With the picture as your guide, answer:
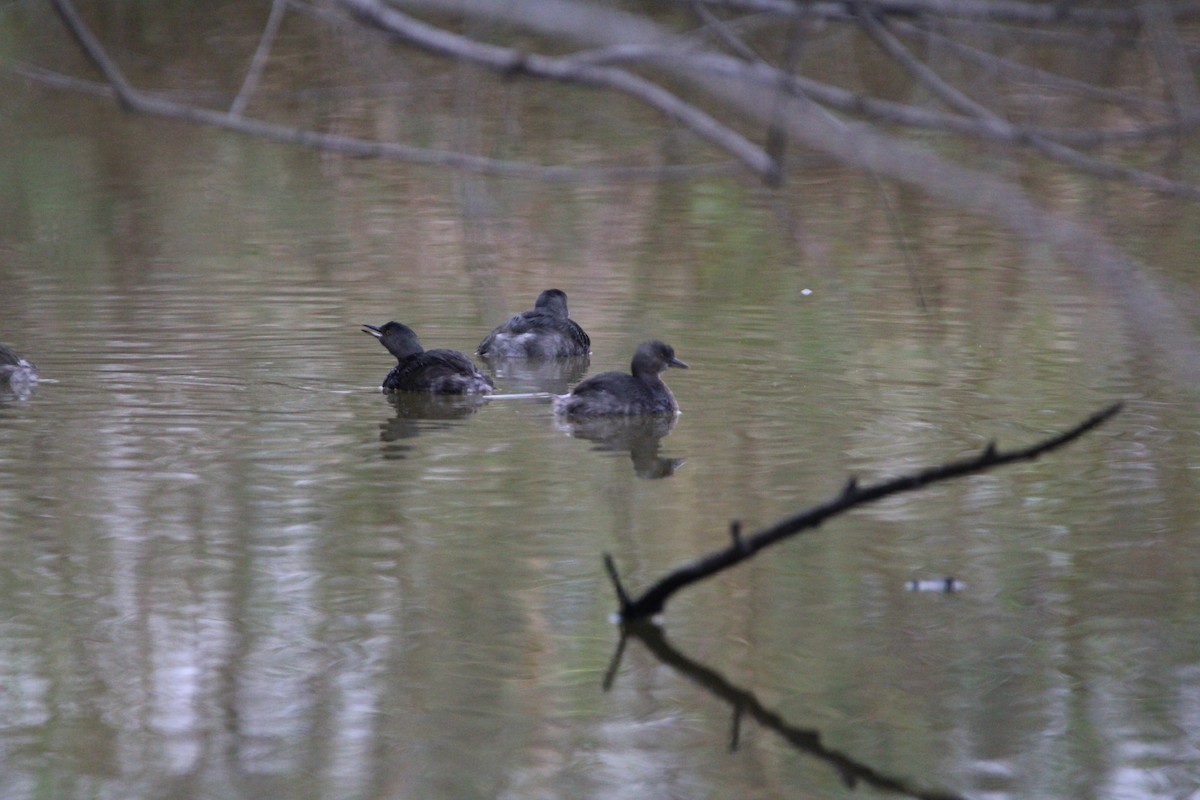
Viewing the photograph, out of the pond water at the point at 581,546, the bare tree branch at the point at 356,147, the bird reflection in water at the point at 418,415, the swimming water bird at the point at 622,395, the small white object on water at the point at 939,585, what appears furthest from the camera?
the swimming water bird at the point at 622,395

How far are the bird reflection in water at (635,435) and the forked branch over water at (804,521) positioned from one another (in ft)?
7.39

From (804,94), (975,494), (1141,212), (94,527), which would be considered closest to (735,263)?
(1141,212)

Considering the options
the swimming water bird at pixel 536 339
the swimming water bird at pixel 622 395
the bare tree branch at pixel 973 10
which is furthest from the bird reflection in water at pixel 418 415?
the bare tree branch at pixel 973 10

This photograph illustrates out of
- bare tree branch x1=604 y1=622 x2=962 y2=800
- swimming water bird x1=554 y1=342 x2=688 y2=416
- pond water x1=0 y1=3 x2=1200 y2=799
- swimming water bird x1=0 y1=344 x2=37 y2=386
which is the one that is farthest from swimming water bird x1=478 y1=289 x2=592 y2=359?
bare tree branch x1=604 y1=622 x2=962 y2=800

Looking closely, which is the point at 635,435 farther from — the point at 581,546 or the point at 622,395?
the point at 581,546

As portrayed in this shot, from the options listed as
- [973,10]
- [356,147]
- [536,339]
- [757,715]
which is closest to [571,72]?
[356,147]

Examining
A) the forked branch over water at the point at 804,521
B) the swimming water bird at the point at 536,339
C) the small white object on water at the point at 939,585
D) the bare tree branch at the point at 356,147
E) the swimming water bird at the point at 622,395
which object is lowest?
the small white object on water at the point at 939,585

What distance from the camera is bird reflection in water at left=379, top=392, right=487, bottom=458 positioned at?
30.3 ft

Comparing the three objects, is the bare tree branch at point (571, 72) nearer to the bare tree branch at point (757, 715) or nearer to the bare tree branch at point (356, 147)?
the bare tree branch at point (356, 147)

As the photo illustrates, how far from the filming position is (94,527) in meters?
7.49

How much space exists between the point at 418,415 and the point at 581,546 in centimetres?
289

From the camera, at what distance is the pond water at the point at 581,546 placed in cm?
530

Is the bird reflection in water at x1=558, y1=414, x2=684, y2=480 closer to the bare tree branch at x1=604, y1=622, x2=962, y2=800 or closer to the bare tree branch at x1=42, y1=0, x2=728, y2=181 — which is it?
the bare tree branch at x1=604, y1=622, x2=962, y2=800

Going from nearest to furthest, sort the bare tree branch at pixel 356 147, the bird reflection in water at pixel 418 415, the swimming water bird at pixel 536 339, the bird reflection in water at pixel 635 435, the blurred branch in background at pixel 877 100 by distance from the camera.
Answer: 1. the blurred branch in background at pixel 877 100
2. the bare tree branch at pixel 356 147
3. the bird reflection in water at pixel 635 435
4. the bird reflection in water at pixel 418 415
5. the swimming water bird at pixel 536 339
